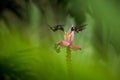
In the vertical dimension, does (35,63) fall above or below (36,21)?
below

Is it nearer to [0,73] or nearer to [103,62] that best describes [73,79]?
[103,62]

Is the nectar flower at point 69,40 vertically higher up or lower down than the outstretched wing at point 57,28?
lower down

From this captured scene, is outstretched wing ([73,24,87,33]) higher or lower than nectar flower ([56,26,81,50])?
higher

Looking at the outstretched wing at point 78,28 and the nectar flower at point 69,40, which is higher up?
the outstretched wing at point 78,28

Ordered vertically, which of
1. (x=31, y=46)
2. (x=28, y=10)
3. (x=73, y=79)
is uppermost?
(x=28, y=10)

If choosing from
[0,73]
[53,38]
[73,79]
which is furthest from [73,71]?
[0,73]

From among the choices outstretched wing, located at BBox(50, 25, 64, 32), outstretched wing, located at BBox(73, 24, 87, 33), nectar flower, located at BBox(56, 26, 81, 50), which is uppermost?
outstretched wing, located at BBox(50, 25, 64, 32)

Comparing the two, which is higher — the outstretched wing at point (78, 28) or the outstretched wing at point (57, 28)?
the outstretched wing at point (57, 28)

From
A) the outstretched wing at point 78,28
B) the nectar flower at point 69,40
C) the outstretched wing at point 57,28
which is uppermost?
the outstretched wing at point 57,28
